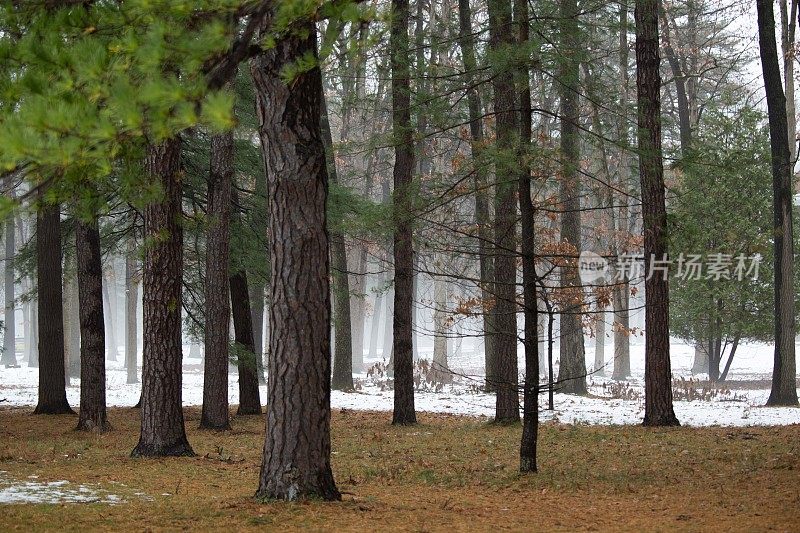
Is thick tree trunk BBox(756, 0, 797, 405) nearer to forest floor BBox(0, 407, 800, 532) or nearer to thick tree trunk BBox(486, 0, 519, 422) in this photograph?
forest floor BBox(0, 407, 800, 532)

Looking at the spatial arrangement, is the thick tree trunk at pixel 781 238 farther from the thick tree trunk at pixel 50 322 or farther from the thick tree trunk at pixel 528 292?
the thick tree trunk at pixel 50 322

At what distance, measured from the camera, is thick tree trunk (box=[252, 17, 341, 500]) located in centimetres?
619

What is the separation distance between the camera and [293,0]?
4.67 metres

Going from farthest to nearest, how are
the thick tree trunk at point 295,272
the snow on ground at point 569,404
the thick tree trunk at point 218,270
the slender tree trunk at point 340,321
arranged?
the slender tree trunk at point 340,321, the snow on ground at point 569,404, the thick tree trunk at point 218,270, the thick tree trunk at point 295,272

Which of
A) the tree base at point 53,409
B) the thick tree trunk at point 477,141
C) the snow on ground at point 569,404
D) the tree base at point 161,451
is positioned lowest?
the snow on ground at point 569,404

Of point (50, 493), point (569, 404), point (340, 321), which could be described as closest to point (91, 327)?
point (50, 493)

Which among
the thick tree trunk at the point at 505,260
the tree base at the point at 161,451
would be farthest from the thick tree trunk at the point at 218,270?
the thick tree trunk at the point at 505,260

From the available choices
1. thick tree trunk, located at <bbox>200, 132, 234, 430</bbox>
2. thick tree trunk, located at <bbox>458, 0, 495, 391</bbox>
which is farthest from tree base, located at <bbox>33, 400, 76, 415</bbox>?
thick tree trunk, located at <bbox>458, 0, 495, 391</bbox>

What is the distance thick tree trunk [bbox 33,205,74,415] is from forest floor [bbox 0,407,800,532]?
7.98 feet

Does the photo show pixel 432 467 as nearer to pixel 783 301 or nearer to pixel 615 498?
pixel 615 498

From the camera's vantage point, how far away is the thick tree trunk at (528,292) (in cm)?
780

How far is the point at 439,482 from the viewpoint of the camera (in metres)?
8.20

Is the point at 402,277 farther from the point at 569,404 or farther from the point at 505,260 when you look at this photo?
the point at 569,404

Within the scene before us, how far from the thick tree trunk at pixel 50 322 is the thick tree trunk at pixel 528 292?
33.9ft
